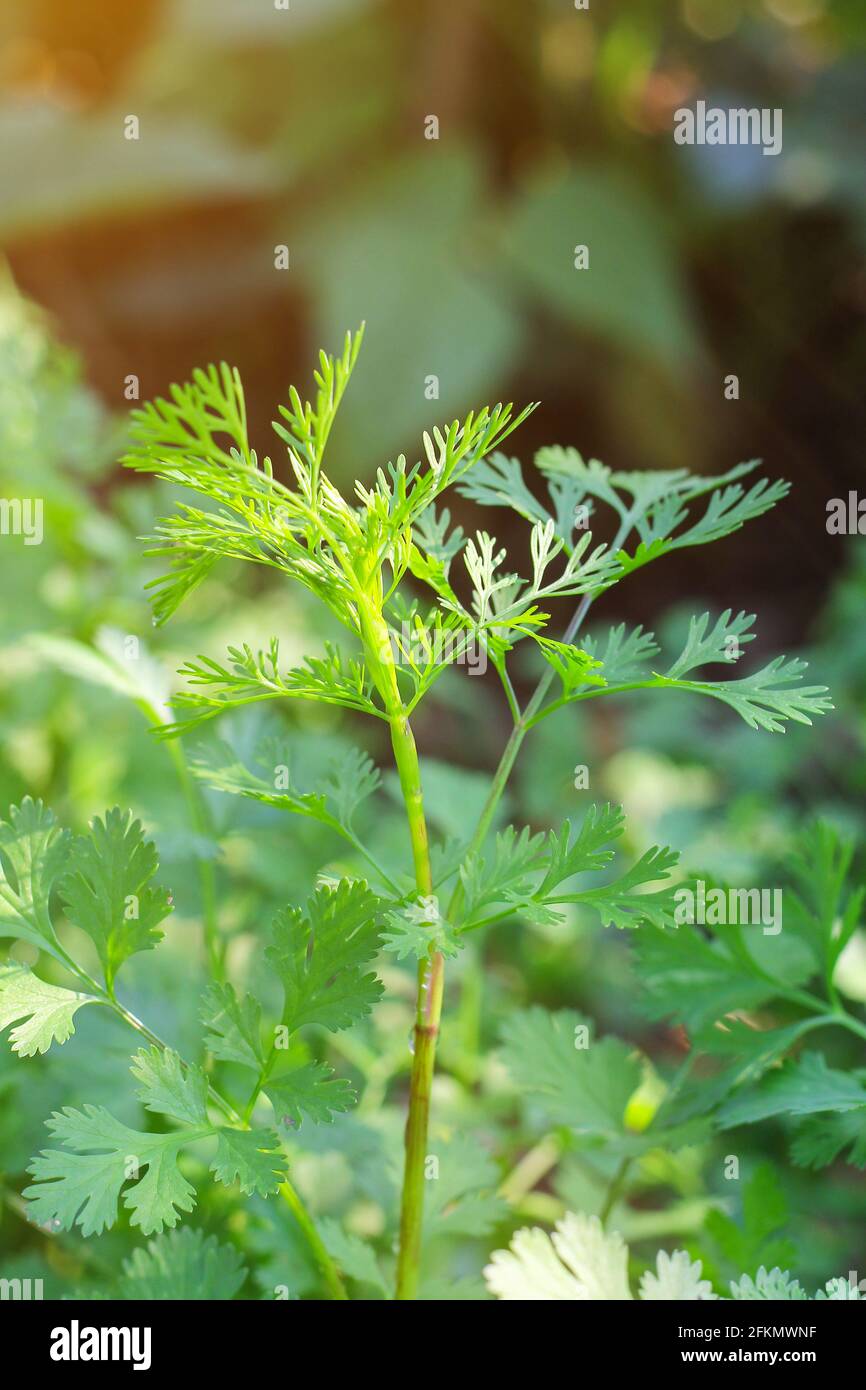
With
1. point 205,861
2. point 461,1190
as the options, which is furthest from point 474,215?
point 461,1190

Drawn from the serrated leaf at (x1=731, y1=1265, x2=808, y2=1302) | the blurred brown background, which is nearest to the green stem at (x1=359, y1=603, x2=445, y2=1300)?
the serrated leaf at (x1=731, y1=1265, x2=808, y2=1302)

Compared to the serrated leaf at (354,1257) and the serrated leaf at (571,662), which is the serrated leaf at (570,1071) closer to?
the serrated leaf at (354,1257)

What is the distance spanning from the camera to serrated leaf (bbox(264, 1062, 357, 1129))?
354mm

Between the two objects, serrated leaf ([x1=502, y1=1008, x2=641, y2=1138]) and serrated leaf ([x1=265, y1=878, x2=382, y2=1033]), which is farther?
serrated leaf ([x1=502, y1=1008, x2=641, y2=1138])

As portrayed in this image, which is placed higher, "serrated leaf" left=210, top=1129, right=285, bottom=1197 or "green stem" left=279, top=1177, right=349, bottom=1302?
"serrated leaf" left=210, top=1129, right=285, bottom=1197

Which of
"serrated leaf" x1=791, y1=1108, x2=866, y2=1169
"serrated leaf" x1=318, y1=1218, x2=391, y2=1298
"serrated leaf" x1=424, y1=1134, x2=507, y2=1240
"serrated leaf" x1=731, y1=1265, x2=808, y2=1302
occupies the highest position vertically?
"serrated leaf" x1=791, y1=1108, x2=866, y2=1169

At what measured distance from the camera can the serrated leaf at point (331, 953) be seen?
356mm

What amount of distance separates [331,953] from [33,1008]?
0.09m

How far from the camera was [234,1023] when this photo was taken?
376 millimetres

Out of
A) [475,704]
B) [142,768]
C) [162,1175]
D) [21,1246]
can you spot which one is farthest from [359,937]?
[475,704]

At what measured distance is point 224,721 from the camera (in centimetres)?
57

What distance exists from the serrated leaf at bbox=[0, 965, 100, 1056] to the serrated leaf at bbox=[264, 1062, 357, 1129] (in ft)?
0.22

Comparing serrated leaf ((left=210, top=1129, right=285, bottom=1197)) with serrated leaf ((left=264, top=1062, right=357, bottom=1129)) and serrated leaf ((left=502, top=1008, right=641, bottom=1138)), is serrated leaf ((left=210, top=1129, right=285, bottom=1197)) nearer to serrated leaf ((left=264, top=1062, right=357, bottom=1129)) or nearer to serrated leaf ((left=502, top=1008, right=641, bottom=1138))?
serrated leaf ((left=264, top=1062, right=357, bottom=1129))

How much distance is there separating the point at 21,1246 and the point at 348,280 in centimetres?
150
